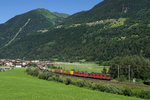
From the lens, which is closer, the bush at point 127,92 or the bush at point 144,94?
the bush at point 144,94

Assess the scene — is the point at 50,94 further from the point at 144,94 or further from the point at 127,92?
the point at 144,94

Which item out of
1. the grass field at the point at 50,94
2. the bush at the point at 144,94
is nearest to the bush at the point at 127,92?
the bush at the point at 144,94

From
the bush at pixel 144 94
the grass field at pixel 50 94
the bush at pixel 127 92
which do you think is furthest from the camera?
the bush at pixel 127 92

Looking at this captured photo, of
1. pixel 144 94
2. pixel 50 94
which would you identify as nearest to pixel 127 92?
pixel 144 94

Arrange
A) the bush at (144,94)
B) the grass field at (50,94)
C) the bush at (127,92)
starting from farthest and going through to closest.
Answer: the bush at (127,92)
the bush at (144,94)
the grass field at (50,94)

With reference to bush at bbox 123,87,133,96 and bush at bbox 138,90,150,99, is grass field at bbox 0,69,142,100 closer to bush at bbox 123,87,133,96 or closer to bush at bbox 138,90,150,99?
bush at bbox 138,90,150,99

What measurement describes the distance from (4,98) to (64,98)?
451 inches

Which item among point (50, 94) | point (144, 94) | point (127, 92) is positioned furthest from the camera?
point (127, 92)

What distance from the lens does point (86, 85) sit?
6066 centimetres

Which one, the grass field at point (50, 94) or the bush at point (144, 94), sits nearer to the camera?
the grass field at point (50, 94)

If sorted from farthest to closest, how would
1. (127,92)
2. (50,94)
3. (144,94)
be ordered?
(127,92), (50,94), (144,94)

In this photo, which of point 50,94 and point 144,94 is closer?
point 144,94

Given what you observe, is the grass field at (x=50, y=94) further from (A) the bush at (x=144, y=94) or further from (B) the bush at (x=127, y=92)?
(B) the bush at (x=127, y=92)

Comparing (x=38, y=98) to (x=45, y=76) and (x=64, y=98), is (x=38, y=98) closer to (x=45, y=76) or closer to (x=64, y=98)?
(x=64, y=98)
